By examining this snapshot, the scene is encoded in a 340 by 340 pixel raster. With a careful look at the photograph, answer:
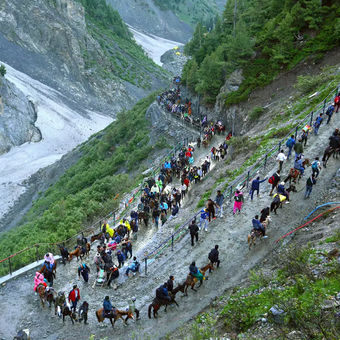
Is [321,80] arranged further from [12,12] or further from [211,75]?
[12,12]

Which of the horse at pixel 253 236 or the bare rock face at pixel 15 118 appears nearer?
the horse at pixel 253 236

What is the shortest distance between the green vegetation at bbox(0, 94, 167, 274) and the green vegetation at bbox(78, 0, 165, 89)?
4017 cm

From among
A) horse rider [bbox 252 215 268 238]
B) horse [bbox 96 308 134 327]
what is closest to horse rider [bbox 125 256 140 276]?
horse [bbox 96 308 134 327]

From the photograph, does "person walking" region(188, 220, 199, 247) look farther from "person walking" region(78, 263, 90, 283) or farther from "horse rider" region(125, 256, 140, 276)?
"person walking" region(78, 263, 90, 283)

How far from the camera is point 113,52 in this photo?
94.0 meters

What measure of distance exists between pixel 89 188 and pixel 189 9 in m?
177

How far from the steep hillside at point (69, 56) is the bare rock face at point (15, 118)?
36.8 feet

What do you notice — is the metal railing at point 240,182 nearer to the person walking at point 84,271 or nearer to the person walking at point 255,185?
the person walking at point 255,185

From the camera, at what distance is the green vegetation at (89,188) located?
2286 centimetres

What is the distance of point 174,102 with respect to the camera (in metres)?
40.3

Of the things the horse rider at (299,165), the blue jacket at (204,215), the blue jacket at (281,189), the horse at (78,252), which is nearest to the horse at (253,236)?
the blue jacket at (281,189)

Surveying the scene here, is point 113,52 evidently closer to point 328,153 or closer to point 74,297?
point 328,153

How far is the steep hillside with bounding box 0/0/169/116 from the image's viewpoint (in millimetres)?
70000

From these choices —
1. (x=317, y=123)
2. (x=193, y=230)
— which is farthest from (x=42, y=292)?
(x=317, y=123)
